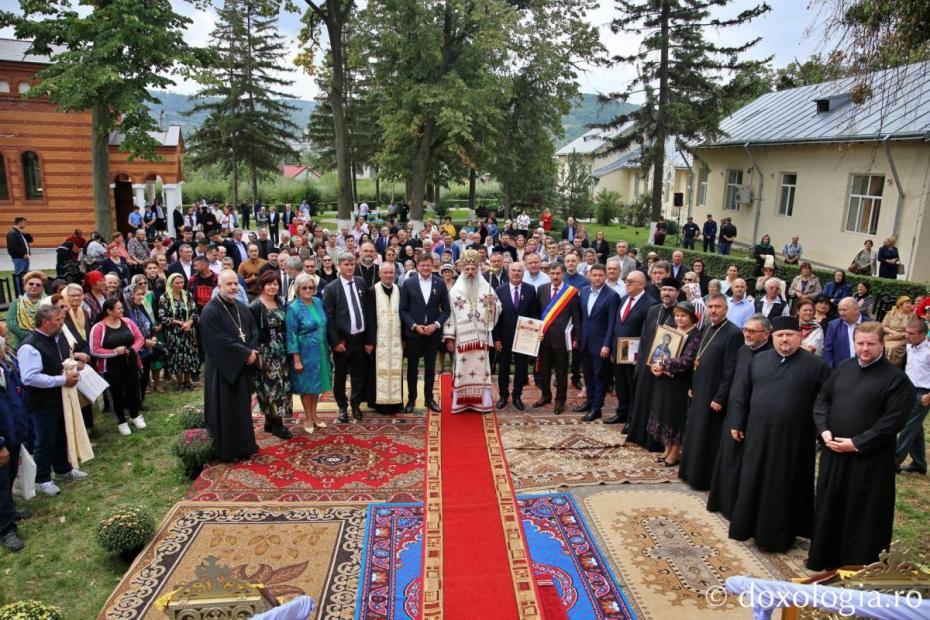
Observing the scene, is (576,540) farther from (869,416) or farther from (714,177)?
(714,177)

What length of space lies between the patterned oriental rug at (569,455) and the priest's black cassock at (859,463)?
1818 mm

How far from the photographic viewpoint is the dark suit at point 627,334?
771 cm

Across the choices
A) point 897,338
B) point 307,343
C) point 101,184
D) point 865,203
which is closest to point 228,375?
point 307,343

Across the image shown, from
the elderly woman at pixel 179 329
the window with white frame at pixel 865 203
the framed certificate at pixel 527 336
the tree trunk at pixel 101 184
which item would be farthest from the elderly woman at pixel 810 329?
the tree trunk at pixel 101 184

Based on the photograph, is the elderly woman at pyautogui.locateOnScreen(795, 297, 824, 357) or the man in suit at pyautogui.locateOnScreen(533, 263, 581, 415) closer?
the elderly woman at pyautogui.locateOnScreen(795, 297, 824, 357)

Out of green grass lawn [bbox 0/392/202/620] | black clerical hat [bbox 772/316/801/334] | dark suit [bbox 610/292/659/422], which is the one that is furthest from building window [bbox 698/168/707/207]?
green grass lawn [bbox 0/392/202/620]

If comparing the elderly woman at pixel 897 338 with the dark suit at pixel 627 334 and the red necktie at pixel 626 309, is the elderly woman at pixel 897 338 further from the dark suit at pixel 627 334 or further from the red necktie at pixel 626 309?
the red necktie at pixel 626 309

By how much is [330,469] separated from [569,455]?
8.77ft

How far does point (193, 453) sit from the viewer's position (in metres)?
6.52

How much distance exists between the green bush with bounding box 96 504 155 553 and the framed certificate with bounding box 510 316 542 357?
478cm

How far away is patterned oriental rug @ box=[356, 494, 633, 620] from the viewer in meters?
4.42

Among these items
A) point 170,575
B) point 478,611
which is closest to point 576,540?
point 478,611

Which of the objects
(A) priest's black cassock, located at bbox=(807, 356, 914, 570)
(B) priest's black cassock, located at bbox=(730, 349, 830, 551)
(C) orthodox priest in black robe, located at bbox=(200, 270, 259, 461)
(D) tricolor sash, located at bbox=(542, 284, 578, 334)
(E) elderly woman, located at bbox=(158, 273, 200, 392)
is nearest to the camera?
(A) priest's black cassock, located at bbox=(807, 356, 914, 570)

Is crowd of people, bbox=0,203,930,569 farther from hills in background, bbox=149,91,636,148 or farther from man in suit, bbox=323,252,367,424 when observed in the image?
hills in background, bbox=149,91,636,148
